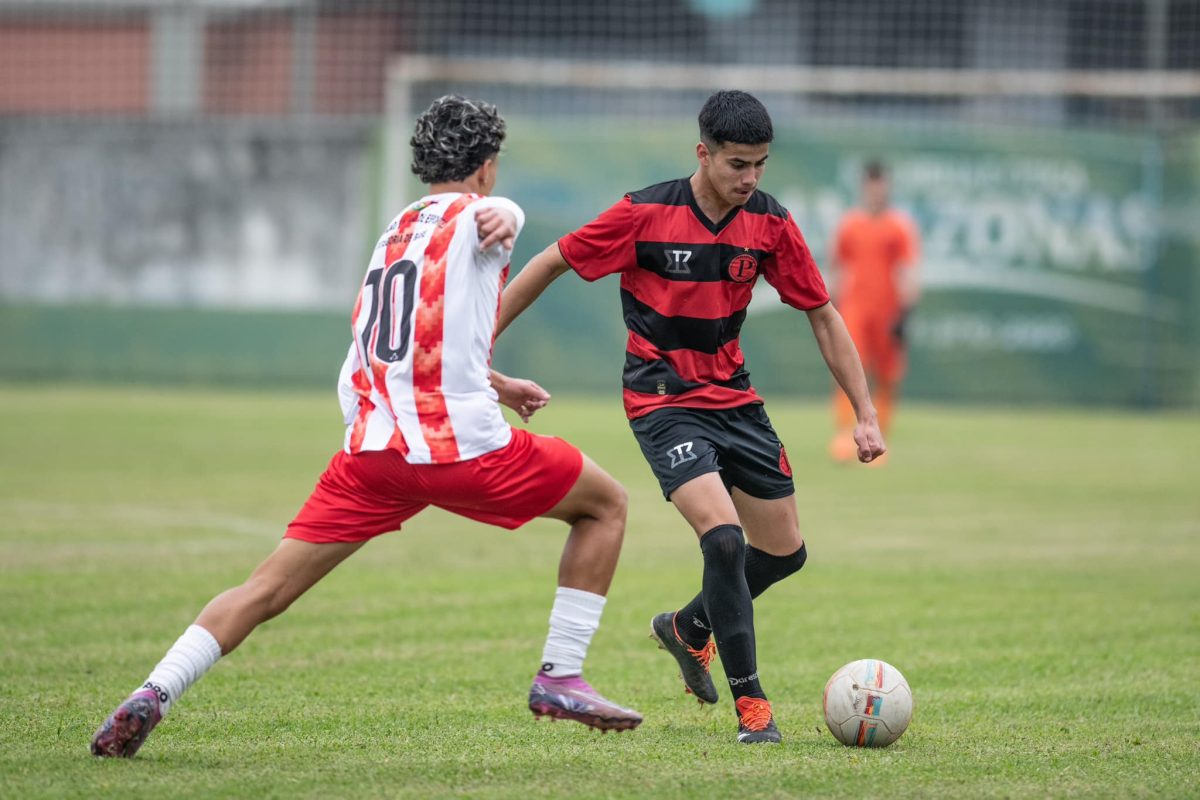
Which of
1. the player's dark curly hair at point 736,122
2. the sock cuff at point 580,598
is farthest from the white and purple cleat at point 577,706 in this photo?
the player's dark curly hair at point 736,122

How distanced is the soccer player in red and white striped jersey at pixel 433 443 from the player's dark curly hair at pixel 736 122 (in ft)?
2.57

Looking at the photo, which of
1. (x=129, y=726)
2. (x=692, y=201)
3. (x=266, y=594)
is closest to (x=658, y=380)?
(x=692, y=201)

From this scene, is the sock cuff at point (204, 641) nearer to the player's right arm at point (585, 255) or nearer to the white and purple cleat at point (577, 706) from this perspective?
the white and purple cleat at point (577, 706)

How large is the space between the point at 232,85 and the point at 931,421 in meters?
12.0

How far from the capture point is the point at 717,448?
551cm

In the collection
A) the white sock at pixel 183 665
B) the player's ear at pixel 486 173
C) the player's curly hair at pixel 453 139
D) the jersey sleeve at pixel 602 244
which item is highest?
the player's curly hair at pixel 453 139

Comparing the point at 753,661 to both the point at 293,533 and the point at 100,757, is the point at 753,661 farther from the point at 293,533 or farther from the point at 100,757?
the point at 100,757

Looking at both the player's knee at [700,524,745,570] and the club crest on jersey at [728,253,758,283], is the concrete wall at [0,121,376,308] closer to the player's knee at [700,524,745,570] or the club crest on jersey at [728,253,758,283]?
the club crest on jersey at [728,253,758,283]

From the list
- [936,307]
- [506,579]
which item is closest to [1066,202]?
[936,307]

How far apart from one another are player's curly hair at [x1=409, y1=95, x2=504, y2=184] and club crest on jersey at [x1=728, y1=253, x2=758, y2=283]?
1.01m

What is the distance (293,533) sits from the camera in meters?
4.87

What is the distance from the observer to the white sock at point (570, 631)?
16.5 ft

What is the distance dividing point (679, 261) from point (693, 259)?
48mm

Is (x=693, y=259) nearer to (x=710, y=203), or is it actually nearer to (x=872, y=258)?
(x=710, y=203)
